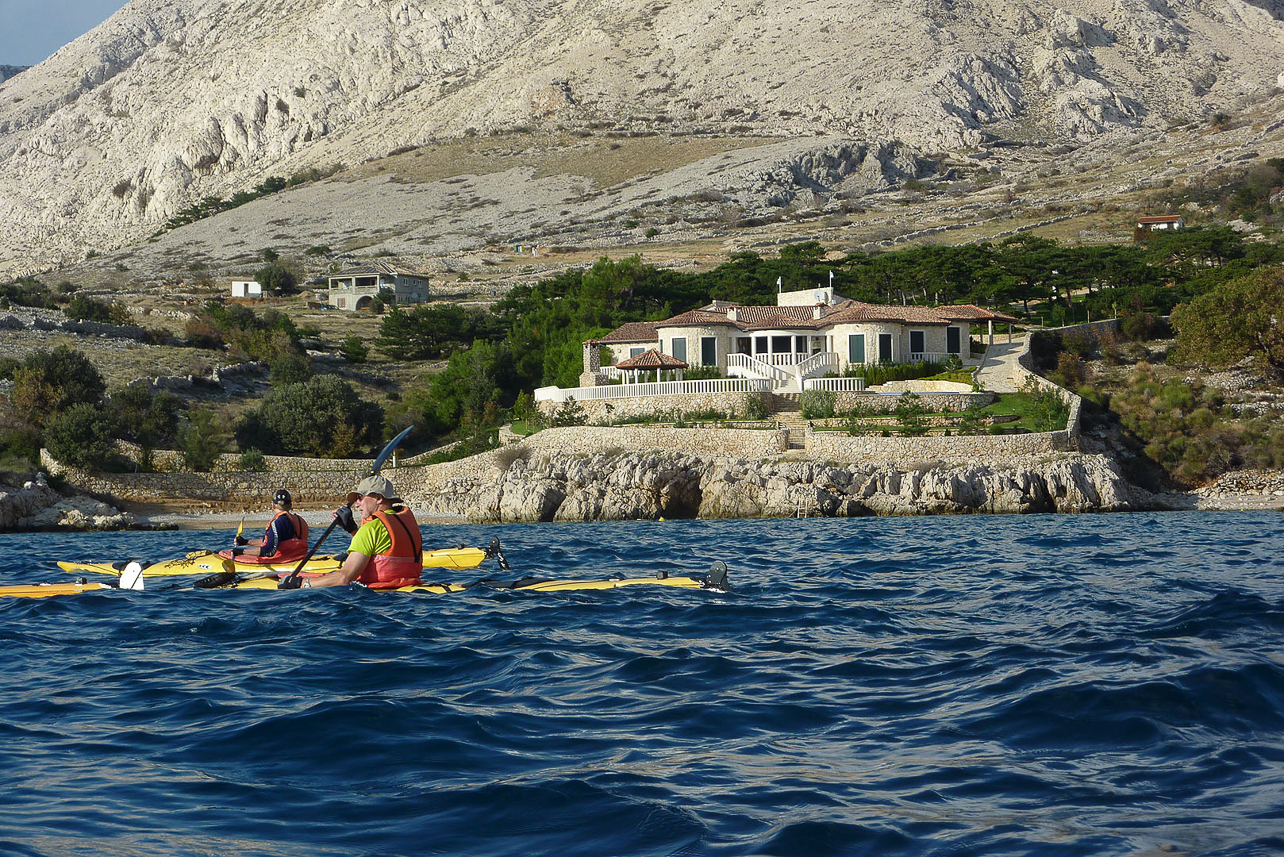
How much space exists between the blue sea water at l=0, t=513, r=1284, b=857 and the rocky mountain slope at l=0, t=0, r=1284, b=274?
102596 millimetres

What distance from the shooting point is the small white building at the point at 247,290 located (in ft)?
273

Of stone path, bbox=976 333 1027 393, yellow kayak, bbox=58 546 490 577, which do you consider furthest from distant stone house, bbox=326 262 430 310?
yellow kayak, bbox=58 546 490 577

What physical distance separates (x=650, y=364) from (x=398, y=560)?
3043cm

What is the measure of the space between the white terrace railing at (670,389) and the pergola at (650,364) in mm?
876

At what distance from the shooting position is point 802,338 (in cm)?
4703

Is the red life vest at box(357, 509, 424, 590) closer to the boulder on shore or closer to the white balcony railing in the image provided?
the boulder on shore

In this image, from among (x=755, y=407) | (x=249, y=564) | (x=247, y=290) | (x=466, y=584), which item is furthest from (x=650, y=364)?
(x=247, y=290)

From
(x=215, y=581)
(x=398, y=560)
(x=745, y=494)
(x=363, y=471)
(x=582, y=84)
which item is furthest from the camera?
(x=582, y=84)

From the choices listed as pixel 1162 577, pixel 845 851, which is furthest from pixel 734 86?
pixel 845 851

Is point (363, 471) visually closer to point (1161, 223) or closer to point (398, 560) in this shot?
point (398, 560)

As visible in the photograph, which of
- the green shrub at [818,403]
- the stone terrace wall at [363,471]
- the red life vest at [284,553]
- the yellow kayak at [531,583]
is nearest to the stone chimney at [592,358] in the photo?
the stone terrace wall at [363,471]

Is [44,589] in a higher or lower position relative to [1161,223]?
lower

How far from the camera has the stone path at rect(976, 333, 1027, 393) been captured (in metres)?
43.1

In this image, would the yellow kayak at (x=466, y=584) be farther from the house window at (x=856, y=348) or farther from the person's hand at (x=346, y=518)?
the house window at (x=856, y=348)
